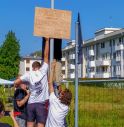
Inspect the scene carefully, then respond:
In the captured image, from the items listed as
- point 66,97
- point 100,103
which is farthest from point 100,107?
point 66,97

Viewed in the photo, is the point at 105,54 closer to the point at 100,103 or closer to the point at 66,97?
the point at 100,103

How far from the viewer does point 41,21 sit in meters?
9.53

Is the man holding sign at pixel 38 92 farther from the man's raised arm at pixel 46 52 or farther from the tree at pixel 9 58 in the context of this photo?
the tree at pixel 9 58

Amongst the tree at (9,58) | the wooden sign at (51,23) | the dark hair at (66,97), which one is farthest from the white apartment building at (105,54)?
the dark hair at (66,97)

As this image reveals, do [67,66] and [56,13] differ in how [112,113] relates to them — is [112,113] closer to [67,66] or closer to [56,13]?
[56,13]

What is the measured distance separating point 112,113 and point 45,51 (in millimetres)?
3212

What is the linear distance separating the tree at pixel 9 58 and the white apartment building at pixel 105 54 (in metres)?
10.9

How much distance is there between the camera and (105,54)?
4316 inches

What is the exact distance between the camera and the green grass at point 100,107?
12.4 meters

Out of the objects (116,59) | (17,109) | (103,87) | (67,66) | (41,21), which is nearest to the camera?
(41,21)

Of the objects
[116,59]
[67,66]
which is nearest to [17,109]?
[116,59]

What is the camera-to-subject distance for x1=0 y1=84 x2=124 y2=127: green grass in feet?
40.8

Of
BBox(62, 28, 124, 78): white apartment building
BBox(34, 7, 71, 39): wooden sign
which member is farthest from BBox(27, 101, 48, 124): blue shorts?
BBox(62, 28, 124, 78): white apartment building

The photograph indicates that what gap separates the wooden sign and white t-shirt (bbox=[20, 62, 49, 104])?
41.3 inches
